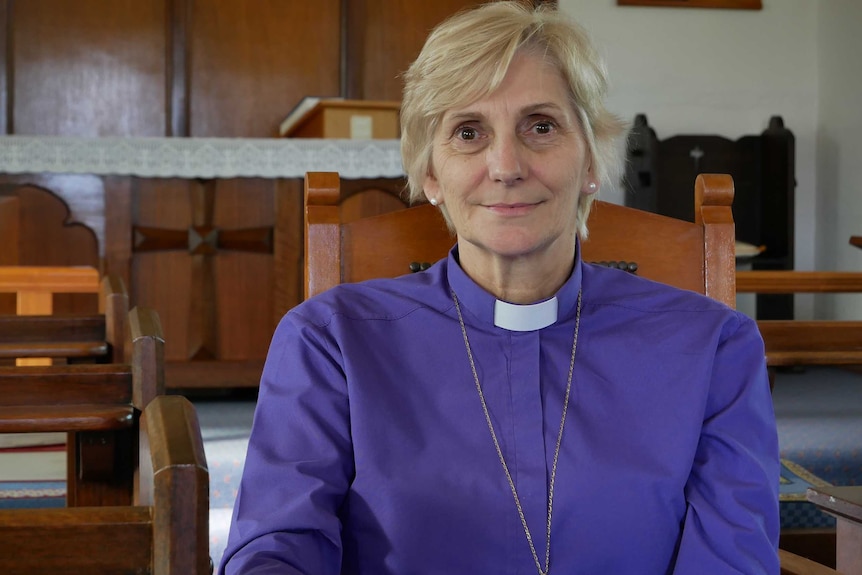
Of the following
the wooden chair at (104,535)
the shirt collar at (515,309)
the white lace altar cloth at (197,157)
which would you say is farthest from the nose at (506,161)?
the white lace altar cloth at (197,157)

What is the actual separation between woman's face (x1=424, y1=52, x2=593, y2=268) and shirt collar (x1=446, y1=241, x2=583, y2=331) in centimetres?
6

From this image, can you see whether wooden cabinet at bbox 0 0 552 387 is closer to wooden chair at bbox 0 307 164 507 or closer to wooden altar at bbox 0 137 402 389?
wooden altar at bbox 0 137 402 389

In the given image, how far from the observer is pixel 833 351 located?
274 centimetres

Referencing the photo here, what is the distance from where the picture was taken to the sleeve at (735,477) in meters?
1.37

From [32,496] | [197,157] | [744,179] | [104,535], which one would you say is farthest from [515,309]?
[744,179]

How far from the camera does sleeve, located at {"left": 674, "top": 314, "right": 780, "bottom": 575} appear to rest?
1.37 metres

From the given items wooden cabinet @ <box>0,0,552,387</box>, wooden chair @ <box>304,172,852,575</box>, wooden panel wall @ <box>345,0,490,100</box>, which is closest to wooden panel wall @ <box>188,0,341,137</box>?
wooden cabinet @ <box>0,0,552,387</box>

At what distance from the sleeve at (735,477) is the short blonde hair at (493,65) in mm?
362

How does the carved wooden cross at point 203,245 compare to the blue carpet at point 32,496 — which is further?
the carved wooden cross at point 203,245

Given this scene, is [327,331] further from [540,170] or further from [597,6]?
[597,6]

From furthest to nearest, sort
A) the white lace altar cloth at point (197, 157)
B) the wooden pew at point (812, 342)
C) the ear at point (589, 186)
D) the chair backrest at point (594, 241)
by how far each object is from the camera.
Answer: the white lace altar cloth at point (197, 157) < the wooden pew at point (812, 342) < the chair backrest at point (594, 241) < the ear at point (589, 186)

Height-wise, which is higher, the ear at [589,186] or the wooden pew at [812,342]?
the ear at [589,186]

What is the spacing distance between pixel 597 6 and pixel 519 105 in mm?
5563

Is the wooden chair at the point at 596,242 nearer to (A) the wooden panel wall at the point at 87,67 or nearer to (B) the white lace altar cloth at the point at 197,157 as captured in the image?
(B) the white lace altar cloth at the point at 197,157
